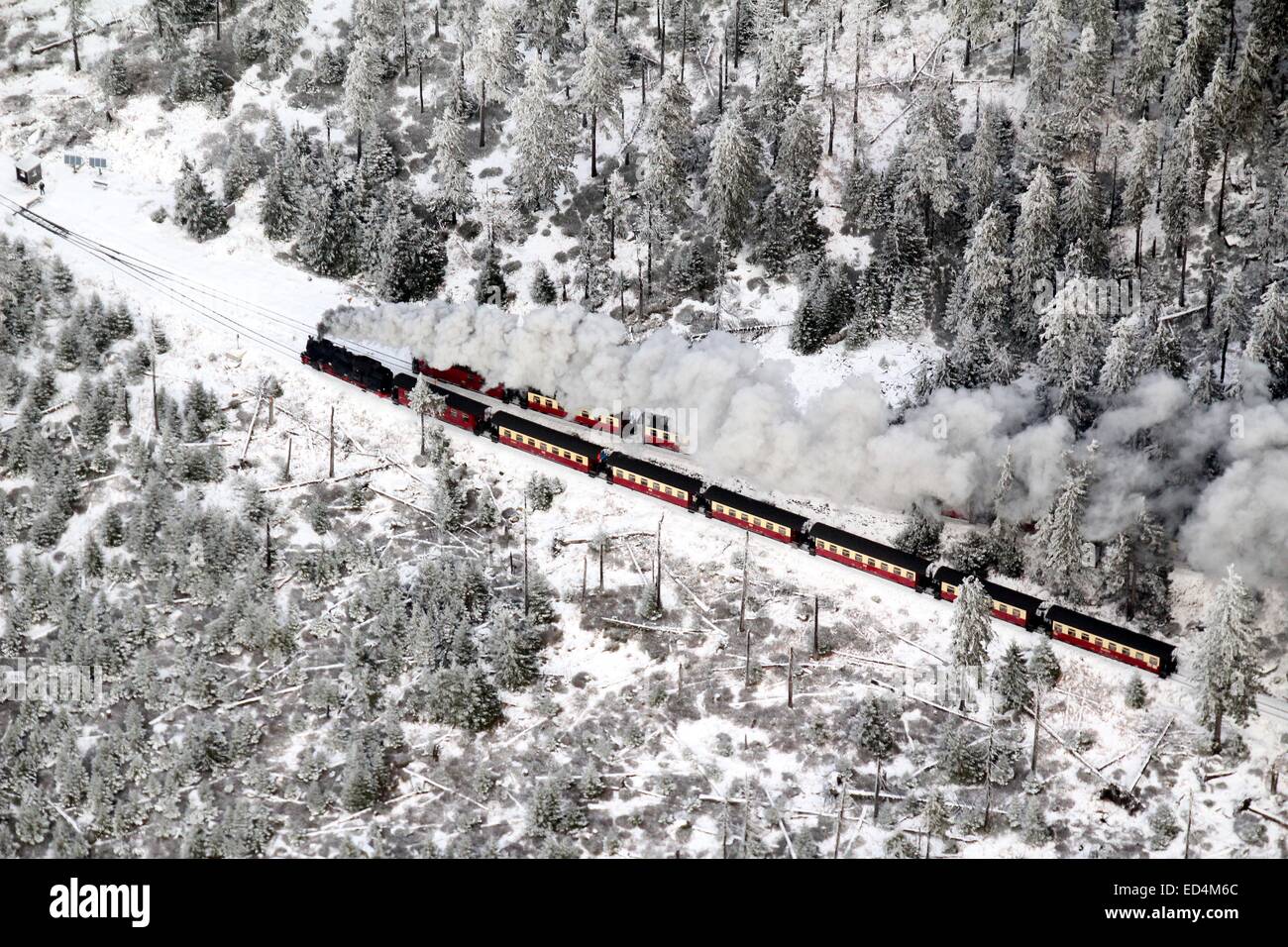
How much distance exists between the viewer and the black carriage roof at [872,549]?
101 m

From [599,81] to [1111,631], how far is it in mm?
53508

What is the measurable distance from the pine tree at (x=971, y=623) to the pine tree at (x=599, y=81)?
47.1 meters

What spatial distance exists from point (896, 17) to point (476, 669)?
205 feet

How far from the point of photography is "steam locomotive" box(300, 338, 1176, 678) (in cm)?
9669

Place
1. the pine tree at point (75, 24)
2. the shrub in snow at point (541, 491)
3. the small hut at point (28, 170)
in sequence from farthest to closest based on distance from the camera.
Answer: the pine tree at point (75, 24) → the small hut at point (28, 170) → the shrub in snow at point (541, 491)

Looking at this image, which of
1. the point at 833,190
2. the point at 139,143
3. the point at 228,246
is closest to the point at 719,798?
the point at 833,190

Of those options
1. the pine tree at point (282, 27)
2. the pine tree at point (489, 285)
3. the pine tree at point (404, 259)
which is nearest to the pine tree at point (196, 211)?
the pine tree at point (282, 27)

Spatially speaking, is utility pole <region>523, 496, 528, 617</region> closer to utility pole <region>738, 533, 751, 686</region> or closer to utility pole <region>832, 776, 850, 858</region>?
utility pole <region>738, 533, 751, 686</region>

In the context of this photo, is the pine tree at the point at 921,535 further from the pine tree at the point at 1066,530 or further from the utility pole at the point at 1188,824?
the utility pole at the point at 1188,824

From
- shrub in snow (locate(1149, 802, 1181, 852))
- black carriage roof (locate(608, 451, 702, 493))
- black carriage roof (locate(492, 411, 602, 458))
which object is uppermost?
black carriage roof (locate(492, 411, 602, 458))

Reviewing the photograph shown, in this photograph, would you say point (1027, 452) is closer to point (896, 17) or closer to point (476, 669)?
point (476, 669)

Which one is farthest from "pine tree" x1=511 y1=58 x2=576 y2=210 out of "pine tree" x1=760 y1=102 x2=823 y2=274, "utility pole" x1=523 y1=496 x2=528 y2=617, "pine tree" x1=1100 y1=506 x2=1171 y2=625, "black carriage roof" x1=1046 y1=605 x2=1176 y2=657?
"black carriage roof" x1=1046 y1=605 x2=1176 y2=657

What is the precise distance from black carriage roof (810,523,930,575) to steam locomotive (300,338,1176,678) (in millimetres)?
56

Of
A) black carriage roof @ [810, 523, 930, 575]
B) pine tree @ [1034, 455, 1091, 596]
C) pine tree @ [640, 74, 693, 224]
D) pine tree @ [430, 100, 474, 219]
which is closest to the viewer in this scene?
pine tree @ [1034, 455, 1091, 596]
